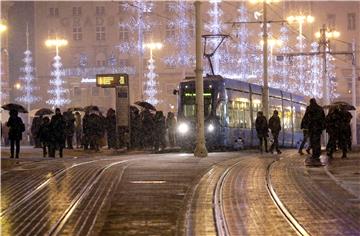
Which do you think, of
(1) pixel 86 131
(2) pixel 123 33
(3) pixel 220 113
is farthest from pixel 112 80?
(2) pixel 123 33

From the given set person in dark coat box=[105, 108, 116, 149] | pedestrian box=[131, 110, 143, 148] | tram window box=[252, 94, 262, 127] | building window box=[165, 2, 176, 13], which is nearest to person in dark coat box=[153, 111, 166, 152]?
pedestrian box=[131, 110, 143, 148]

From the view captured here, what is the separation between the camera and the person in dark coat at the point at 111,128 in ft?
106

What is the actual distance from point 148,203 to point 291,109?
104 feet

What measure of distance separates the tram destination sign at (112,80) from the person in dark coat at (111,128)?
1.25 metres

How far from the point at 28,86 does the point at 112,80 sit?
184ft

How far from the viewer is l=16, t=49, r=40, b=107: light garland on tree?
283ft

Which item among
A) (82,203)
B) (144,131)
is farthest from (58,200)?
(144,131)

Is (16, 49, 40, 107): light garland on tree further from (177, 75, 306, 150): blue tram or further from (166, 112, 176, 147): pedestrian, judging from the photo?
(177, 75, 306, 150): blue tram

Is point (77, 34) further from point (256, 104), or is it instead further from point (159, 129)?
point (159, 129)

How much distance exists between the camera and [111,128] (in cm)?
3272

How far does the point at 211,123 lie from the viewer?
3309 cm

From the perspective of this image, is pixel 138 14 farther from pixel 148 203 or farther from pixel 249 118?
pixel 148 203

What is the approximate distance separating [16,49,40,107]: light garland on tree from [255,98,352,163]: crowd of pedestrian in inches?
2358

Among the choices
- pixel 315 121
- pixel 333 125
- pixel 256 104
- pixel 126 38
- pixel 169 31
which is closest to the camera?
pixel 315 121
